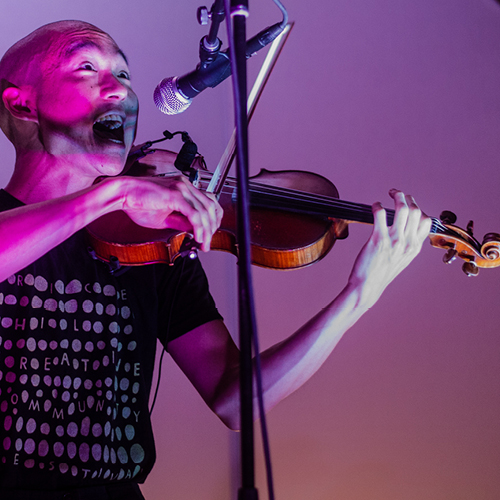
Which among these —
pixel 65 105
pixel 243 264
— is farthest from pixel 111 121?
pixel 243 264

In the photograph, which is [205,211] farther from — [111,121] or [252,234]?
[111,121]

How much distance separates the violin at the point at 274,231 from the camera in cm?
134

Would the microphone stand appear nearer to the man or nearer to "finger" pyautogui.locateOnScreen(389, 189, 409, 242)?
the man

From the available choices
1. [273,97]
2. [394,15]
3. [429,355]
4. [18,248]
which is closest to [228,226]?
[18,248]

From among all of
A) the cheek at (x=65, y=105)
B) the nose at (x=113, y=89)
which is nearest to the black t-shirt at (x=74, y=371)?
the cheek at (x=65, y=105)

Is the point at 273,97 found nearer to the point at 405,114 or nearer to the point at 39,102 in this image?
the point at 405,114

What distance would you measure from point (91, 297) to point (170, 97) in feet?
1.60

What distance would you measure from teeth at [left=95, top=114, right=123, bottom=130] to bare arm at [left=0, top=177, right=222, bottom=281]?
1.25ft

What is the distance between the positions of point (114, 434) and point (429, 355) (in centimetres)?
121

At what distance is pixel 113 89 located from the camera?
1447 millimetres

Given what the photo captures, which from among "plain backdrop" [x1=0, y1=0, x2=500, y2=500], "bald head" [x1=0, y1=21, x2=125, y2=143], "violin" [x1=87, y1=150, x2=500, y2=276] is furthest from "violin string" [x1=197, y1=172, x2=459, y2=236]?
"plain backdrop" [x1=0, y1=0, x2=500, y2=500]

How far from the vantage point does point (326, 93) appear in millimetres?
2391

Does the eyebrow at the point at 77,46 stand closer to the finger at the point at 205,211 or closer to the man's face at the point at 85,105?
the man's face at the point at 85,105

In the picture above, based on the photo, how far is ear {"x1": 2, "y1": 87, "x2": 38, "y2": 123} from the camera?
1490mm
